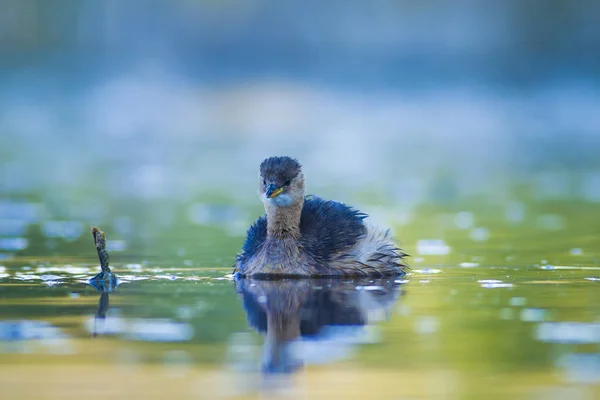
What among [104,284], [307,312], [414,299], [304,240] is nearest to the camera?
[307,312]

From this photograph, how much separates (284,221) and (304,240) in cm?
26

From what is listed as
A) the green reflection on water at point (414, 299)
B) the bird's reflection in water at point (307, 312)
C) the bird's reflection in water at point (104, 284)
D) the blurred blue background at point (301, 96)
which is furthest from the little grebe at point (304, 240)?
→ the blurred blue background at point (301, 96)

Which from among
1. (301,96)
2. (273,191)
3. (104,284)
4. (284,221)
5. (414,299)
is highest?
(301,96)

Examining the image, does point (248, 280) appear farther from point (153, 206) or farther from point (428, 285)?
point (153, 206)

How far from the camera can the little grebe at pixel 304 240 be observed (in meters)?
12.2

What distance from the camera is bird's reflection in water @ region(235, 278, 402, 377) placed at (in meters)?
8.54

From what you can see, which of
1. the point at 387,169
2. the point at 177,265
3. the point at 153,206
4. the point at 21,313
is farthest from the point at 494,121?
the point at 21,313

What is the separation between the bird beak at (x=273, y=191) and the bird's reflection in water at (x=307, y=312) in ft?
2.75

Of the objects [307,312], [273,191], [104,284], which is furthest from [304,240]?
[307,312]

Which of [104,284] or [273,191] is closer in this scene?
[104,284]

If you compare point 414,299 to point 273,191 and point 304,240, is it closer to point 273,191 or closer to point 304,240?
point 304,240

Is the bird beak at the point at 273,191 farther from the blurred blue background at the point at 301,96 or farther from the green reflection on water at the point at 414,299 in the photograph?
the blurred blue background at the point at 301,96

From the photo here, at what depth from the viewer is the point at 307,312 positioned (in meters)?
10.1

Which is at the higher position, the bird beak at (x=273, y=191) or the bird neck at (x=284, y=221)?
the bird beak at (x=273, y=191)
